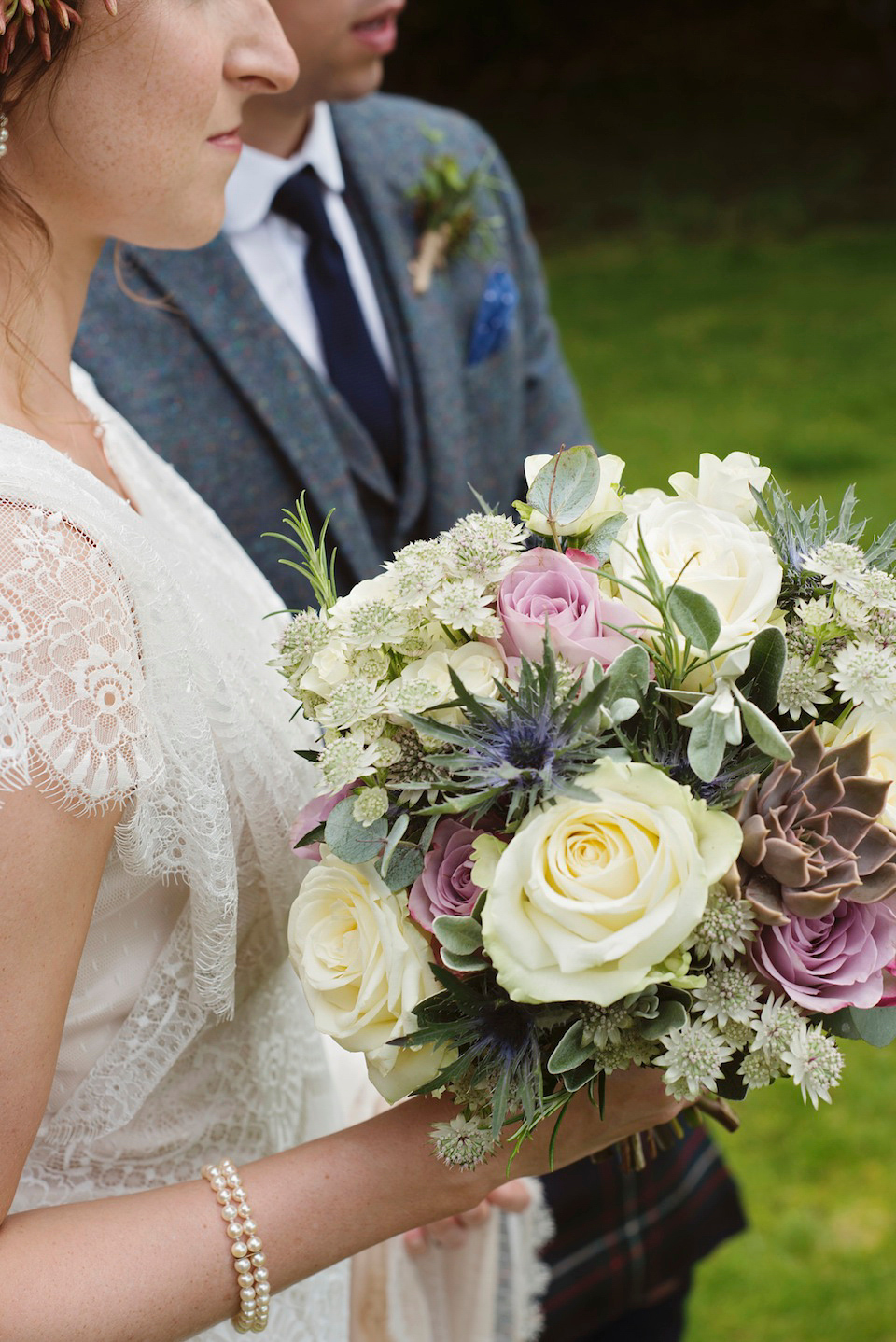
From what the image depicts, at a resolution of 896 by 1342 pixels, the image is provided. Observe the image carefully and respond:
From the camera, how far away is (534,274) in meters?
3.28

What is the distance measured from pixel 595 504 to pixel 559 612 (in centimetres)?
17

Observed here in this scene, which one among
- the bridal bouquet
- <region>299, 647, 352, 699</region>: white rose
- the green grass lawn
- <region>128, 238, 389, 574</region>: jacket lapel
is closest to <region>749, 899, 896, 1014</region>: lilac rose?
the bridal bouquet

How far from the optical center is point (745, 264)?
9.57m

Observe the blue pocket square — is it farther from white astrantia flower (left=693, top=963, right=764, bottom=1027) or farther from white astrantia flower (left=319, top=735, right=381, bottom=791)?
white astrantia flower (left=693, top=963, right=764, bottom=1027)

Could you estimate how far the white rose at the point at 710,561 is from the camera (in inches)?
47.1

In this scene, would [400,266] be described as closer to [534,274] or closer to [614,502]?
[534,274]

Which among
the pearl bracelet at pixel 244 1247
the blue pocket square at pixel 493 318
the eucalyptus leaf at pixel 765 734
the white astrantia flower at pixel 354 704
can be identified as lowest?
the blue pocket square at pixel 493 318

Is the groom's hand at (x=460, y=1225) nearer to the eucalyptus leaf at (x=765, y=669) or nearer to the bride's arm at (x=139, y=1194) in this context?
the bride's arm at (x=139, y=1194)

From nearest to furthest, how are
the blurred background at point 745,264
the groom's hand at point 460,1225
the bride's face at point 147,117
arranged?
the bride's face at point 147,117, the groom's hand at point 460,1225, the blurred background at point 745,264

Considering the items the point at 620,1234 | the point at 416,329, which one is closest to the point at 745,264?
the point at 416,329

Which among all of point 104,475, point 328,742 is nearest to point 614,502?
point 328,742

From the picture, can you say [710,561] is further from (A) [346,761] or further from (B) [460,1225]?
(B) [460,1225]

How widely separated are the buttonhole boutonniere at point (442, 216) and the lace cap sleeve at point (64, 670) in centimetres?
176

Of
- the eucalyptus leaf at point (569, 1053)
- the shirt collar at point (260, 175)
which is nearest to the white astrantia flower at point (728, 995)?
the eucalyptus leaf at point (569, 1053)
